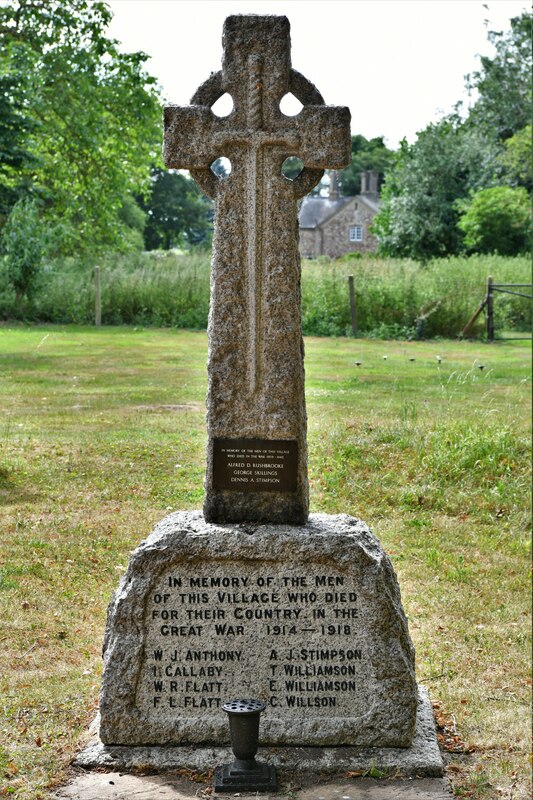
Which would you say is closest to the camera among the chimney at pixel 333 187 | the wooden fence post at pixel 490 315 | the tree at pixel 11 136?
the tree at pixel 11 136

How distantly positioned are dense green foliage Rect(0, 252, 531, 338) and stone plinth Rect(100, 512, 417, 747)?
5.07 meters

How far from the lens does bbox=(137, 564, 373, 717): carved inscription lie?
455 centimetres

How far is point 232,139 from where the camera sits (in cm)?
462

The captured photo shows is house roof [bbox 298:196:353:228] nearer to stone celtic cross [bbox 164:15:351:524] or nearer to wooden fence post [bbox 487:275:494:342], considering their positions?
wooden fence post [bbox 487:275:494:342]

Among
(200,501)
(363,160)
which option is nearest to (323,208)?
(363,160)

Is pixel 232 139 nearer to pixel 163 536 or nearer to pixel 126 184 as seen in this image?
pixel 163 536

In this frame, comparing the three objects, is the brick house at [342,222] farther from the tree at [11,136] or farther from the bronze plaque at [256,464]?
the bronze plaque at [256,464]

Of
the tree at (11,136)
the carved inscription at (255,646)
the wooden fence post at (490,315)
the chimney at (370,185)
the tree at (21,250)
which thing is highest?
the chimney at (370,185)

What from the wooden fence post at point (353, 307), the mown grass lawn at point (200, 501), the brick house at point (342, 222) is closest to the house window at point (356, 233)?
the brick house at point (342, 222)

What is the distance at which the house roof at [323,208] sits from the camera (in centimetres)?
5338

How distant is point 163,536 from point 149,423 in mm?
3949

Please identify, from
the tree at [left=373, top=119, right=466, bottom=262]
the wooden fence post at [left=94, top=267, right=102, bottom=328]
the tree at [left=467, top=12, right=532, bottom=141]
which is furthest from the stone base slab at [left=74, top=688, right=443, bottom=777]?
the tree at [left=467, top=12, right=532, bottom=141]

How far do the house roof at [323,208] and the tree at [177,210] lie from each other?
15054 mm

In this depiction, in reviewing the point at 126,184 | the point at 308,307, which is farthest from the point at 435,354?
the point at 126,184
